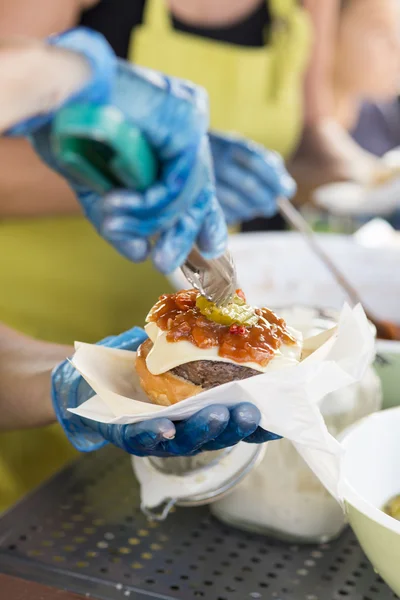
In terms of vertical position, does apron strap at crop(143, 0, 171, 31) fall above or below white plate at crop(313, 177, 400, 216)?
above

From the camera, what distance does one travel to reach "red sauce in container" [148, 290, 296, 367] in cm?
103

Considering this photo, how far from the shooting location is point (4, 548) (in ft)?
3.63

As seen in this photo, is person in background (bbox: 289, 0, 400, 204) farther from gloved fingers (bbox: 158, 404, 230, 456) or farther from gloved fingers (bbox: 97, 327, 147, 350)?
gloved fingers (bbox: 158, 404, 230, 456)

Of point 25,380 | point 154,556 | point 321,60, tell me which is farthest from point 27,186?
point 321,60

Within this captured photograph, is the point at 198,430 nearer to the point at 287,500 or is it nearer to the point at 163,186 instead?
the point at 287,500

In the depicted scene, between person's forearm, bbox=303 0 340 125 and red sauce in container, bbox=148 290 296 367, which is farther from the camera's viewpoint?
person's forearm, bbox=303 0 340 125

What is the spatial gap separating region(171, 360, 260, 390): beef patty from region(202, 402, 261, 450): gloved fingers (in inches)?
4.6

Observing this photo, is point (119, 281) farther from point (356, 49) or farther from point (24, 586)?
point (356, 49)

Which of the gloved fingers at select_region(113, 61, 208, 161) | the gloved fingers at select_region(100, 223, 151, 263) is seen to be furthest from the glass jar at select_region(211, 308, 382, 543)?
the gloved fingers at select_region(113, 61, 208, 161)

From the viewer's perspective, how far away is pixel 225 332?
3.51 feet

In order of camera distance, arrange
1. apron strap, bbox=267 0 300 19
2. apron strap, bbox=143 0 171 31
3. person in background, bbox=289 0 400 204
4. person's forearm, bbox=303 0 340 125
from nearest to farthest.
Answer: apron strap, bbox=143 0 171 31 → apron strap, bbox=267 0 300 19 → person's forearm, bbox=303 0 340 125 → person in background, bbox=289 0 400 204

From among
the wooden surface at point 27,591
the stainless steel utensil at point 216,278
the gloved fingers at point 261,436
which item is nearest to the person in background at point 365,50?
the stainless steel utensil at point 216,278

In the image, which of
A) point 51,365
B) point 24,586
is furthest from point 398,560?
point 51,365

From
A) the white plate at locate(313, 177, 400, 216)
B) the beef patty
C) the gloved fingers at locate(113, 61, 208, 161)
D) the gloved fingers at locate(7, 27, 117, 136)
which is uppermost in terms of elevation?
the gloved fingers at locate(7, 27, 117, 136)
